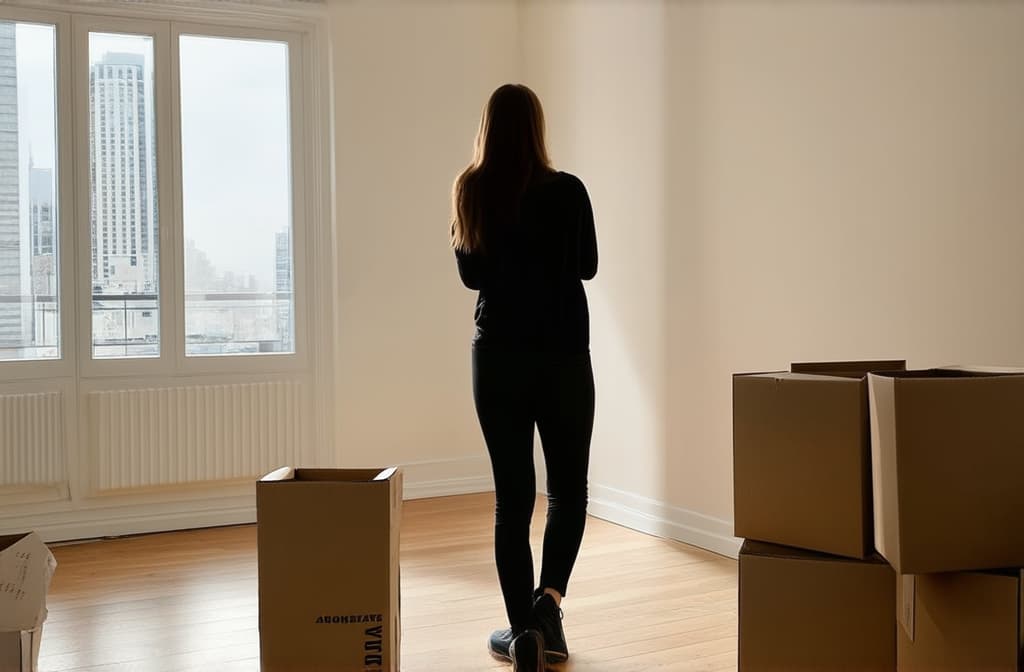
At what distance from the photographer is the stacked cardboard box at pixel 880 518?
1675mm

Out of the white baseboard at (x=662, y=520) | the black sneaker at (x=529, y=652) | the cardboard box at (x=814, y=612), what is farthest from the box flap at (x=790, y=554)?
the white baseboard at (x=662, y=520)

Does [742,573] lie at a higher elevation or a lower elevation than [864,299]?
lower

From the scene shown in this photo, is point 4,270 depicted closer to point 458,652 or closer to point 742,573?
point 458,652

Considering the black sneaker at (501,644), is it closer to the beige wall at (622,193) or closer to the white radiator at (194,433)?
the beige wall at (622,193)

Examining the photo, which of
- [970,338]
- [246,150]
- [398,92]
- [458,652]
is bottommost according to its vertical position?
[458,652]

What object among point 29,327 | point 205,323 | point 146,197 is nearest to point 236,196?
point 146,197

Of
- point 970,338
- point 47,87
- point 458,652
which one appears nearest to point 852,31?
point 970,338

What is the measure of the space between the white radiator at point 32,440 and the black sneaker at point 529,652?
2.48 metres

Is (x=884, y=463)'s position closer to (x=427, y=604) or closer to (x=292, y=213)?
(x=427, y=604)

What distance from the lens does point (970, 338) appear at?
2750 millimetres

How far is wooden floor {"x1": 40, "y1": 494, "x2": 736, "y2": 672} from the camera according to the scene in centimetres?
270

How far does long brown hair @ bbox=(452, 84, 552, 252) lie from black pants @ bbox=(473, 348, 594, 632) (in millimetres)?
321

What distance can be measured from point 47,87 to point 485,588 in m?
2.65

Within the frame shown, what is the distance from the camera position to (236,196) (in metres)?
4.46
